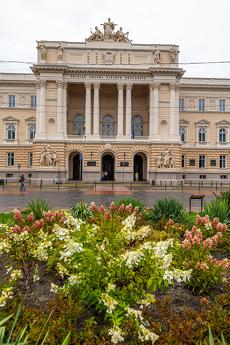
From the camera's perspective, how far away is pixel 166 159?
1813 inches

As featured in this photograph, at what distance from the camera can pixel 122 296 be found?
4.04 metres

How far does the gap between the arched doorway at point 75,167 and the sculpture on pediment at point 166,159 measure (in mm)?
12843

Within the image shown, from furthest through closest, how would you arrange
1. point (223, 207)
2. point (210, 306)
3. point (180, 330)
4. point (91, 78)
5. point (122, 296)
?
point (91, 78) → point (223, 207) → point (210, 306) → point (122, 296) → point (180, 330)

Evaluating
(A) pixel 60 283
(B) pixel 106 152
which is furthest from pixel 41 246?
(B) pixel 106 152

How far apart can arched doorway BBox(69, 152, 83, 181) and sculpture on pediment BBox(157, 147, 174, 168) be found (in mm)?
12843

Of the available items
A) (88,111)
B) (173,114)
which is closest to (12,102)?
(88,111)

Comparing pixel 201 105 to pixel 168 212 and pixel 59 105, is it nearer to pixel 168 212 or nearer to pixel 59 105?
pixel 59 105

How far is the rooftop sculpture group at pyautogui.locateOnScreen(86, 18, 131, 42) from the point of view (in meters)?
48.1

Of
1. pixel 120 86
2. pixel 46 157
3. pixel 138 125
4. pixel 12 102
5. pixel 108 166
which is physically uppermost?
pixel 120 86

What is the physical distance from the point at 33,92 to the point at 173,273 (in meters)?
53.6

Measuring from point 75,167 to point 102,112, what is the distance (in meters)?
10.1

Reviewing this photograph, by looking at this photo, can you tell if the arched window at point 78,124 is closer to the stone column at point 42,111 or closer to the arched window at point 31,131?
the arched window at point 31,131

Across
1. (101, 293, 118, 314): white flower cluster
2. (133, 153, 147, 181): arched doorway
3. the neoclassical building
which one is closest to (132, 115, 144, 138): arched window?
the neoclassical building

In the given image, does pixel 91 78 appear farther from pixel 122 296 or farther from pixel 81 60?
pixel 122 296
